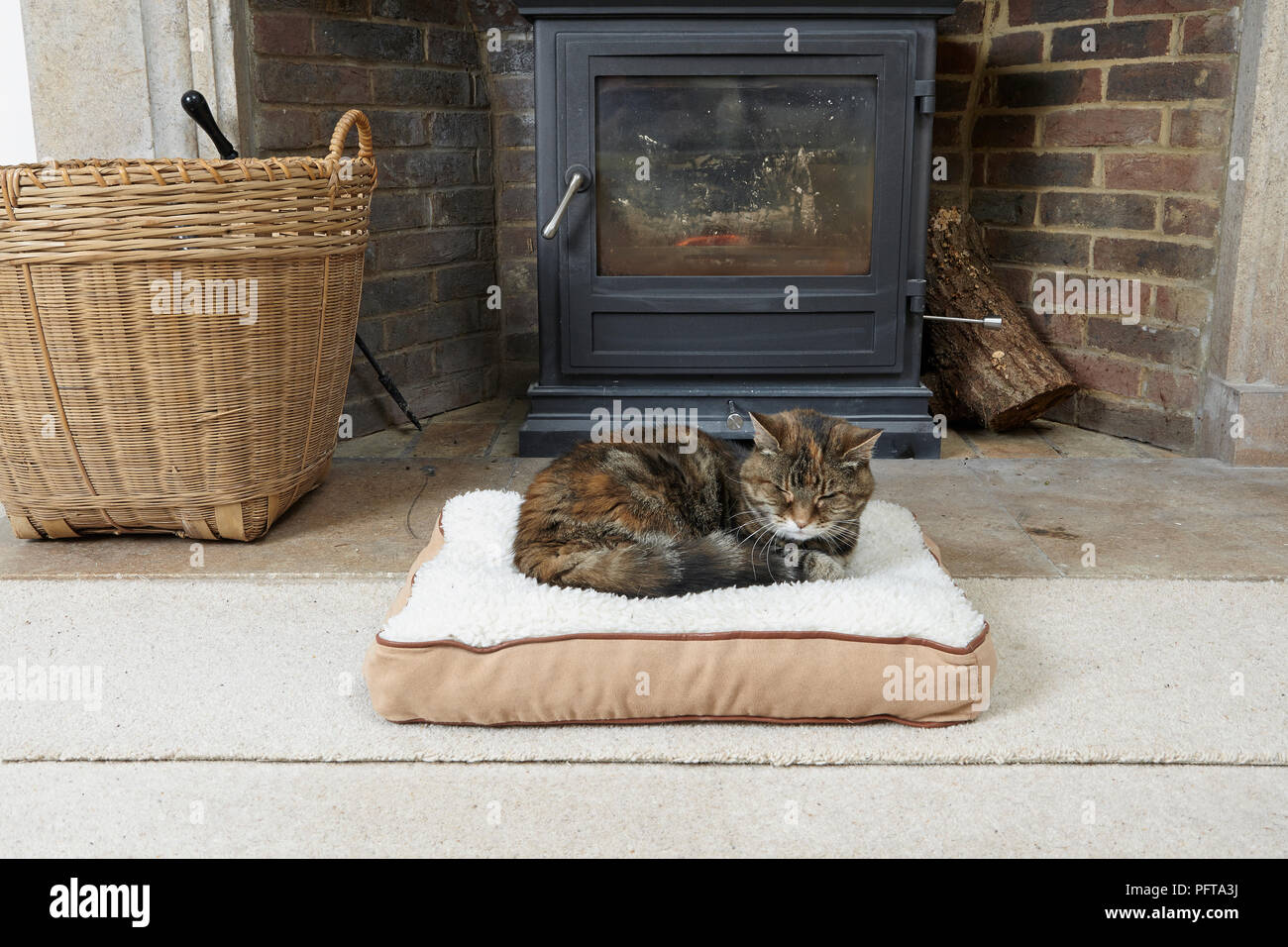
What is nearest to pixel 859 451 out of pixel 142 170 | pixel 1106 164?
pixel 142 170

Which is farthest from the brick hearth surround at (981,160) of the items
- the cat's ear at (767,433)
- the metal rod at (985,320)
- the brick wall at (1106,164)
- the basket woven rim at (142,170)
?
the cat's ear at (767,433)

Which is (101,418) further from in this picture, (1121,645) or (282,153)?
(1121,645)

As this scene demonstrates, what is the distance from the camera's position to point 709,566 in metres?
1.75

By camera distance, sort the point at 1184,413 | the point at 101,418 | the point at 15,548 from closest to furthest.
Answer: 1. the point at 101,418
2. the point at 15,548
3. the point at 1184,413

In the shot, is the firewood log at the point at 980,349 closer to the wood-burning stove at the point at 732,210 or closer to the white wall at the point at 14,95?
the wood-burning stove at the point at 732,210

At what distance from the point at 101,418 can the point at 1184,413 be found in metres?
2.68

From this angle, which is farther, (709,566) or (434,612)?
(709,566)

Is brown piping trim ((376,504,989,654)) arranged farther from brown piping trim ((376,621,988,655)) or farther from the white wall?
the white wall

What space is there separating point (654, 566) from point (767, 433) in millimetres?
330

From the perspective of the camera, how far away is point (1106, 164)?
3.15 m

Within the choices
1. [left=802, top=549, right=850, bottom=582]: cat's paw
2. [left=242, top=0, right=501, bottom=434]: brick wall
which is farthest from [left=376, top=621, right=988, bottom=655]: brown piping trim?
[left=242, top=0, right=501, bottom=434]: brick wall

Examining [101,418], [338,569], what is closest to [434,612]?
[338,569]

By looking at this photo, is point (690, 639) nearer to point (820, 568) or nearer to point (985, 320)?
point (820, 568)

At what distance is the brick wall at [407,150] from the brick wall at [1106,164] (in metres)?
1.47
